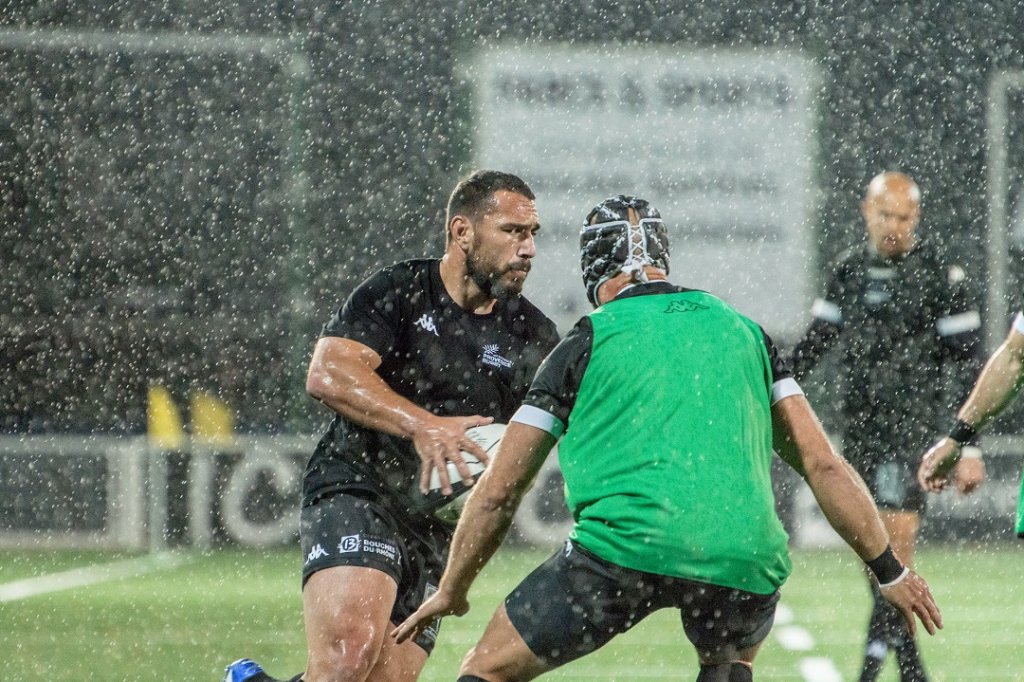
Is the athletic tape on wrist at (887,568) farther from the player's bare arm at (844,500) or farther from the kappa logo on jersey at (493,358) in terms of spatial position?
the kappa logo on jersey at (493,358)

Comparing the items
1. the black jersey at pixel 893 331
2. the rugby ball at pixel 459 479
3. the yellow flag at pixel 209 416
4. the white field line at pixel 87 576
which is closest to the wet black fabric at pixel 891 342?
the black jersey at pixel 893 331

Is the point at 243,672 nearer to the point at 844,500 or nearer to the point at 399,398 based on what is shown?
the point at 399,398

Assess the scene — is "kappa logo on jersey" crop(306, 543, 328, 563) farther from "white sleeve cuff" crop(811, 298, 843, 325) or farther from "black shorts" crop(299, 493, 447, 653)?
"white sleeve cuff" crop(811, 298, 843, 325)

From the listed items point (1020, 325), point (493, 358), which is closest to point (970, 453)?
point (1020, 325)

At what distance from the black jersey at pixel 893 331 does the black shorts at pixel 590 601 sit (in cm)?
338

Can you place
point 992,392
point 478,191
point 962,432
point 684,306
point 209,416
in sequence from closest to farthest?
1. point 684,306
2. point 478,191
3. point 992,392
4. point 962,432
5. point 209,416

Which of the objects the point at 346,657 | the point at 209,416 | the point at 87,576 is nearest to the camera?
the point at 346,657

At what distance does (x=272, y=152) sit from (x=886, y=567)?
14835mm

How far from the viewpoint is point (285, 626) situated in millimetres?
8898

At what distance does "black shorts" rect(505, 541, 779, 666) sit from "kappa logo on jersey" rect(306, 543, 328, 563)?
3.52 ft

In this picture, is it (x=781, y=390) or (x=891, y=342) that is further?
(x=891, y=342)

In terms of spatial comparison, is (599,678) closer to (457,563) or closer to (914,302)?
(914,302)

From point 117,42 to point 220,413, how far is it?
4.15 meters

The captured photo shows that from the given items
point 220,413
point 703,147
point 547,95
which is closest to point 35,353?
point 220,413
